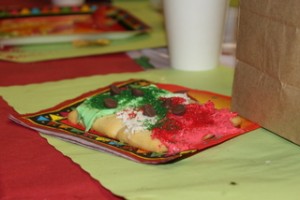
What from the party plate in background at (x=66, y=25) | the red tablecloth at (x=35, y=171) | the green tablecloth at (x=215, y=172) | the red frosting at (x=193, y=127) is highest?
the party plate in background at (x=66, y=25)

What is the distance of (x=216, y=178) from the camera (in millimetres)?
569

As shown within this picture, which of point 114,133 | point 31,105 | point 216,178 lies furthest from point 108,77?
point 216,178

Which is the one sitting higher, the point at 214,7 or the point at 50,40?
the point at 214,7

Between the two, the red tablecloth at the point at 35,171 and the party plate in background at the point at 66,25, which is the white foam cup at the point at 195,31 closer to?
the party plate in background at the point at 66,25

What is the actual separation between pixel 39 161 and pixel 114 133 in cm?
10

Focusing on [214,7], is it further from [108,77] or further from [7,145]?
[7,145]

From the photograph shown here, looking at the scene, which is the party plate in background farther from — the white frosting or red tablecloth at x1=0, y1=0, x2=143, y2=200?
the white frosting

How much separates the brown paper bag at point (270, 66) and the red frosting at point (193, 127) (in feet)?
0.16

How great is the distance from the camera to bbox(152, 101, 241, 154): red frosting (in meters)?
0.62

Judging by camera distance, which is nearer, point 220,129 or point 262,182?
point 262,182

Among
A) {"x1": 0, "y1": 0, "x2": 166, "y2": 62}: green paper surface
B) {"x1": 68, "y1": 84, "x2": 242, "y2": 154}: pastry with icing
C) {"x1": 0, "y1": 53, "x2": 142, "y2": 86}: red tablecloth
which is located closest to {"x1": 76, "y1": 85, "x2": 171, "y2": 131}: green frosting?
{"x1": 68, "y1": 84, "x2": 242, "y2": 154}: pastry with icing

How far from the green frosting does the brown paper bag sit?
0.42 ft

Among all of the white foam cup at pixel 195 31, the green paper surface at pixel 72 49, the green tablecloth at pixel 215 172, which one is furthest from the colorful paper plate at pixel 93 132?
the green paper surface at pixel 72 49

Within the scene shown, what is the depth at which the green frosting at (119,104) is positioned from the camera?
698 mm
